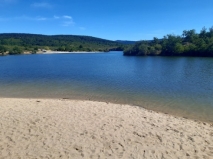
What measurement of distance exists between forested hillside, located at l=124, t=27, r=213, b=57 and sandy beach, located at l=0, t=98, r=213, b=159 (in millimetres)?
74606

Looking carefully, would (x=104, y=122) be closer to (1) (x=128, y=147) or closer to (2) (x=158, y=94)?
(1) (x=128, y=147)

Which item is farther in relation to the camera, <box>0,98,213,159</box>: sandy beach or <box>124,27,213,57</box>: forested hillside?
<box>124,27,213,57</box>: forested hillside

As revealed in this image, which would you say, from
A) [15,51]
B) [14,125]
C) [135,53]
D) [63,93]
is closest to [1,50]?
[15,51]

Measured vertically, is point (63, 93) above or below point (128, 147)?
Result: below

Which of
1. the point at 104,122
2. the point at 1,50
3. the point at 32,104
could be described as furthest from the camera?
the point at 1,50

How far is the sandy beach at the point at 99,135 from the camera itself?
683 centimetres

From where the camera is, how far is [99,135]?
819 centimetres

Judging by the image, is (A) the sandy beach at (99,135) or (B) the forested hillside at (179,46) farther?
(B) the forested hillside at (179,46)

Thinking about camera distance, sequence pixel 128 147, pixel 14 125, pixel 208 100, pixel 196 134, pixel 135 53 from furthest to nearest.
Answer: pixel 135 53 < pixel 208 100 < pixel 14 125 < pixel 196 134 < pixel 128 147

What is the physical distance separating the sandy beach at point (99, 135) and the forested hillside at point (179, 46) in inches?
2937

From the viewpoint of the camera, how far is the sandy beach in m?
6.83

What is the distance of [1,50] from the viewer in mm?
121500

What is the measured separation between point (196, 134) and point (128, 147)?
3.47m

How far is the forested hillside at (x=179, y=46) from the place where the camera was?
77.8 meters
